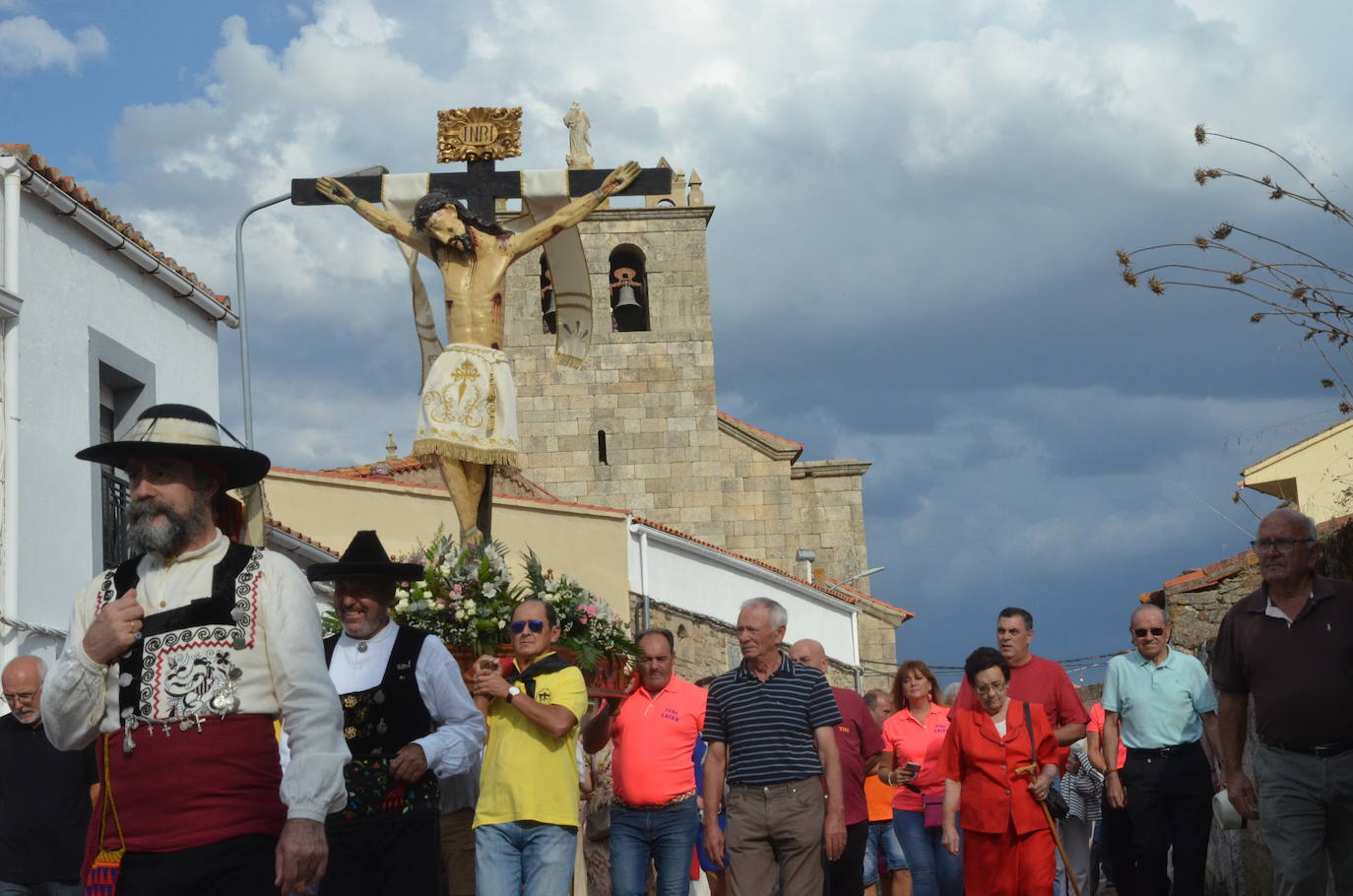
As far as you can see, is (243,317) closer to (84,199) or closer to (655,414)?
(84,199)

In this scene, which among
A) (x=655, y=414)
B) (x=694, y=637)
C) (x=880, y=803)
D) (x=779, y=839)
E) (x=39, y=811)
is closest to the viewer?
(x=779, y=839)

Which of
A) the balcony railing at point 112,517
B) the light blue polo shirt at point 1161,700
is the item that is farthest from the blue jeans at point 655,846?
the balcony railing at point 112,517

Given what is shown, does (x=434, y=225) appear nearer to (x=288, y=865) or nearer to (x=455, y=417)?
(x=455, y=417)

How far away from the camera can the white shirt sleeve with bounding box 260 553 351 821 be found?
189 inches

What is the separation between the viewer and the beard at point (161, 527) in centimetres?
502

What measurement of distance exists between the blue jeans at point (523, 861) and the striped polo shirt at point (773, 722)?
3.59 feet

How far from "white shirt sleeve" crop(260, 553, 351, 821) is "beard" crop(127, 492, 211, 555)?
0.25m

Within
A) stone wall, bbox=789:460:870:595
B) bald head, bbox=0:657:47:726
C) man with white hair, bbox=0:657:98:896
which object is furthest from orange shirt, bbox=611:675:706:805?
stone wall, bbox=789:460:870:595

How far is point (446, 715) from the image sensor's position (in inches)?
287

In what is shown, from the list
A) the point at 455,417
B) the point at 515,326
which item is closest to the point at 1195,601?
Result: the point at 455,417

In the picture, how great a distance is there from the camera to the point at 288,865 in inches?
183

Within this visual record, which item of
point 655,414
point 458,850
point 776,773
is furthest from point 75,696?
point 655,414

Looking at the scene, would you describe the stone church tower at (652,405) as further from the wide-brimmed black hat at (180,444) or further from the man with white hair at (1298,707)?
the wide-brimmed black hat at (180,444)

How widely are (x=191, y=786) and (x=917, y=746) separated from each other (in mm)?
7692
